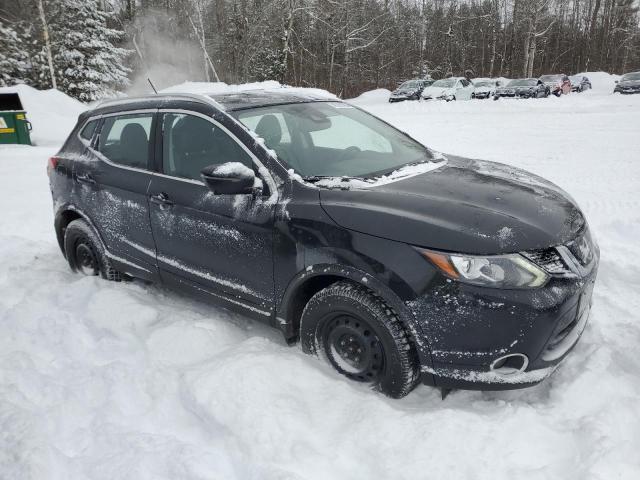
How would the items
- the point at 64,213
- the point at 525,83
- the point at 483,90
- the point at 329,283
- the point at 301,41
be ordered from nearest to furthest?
the point at 329,283 < the point at 64,213 < the point at 525,83 < the point at 483,90 < the point at 301,41

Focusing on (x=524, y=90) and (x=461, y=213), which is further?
(x=524, y=90)

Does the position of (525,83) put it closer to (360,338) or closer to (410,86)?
(410,86)

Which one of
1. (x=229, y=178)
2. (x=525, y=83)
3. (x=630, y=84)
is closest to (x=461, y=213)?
(x=229, y=178)

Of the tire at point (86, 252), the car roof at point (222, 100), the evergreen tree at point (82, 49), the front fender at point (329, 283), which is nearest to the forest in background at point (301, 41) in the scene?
the evergreen tree at point (82, 49)

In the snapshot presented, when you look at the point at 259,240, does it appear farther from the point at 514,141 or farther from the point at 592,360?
the point at 514,141

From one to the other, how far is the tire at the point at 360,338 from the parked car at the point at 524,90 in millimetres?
25254

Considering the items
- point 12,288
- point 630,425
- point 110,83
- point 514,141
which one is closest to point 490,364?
point 630,425

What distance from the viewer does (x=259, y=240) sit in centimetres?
303

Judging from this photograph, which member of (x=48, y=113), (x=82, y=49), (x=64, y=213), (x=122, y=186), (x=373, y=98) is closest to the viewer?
(x=122, y=186)

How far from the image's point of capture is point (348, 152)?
3.47 metres

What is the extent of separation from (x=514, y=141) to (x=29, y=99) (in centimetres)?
1486

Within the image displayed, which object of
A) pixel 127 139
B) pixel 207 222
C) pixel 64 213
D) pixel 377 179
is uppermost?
pixel 127 139

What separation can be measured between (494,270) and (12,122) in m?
14.3

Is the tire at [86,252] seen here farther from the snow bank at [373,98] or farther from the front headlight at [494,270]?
the snow bank at [373,98]
